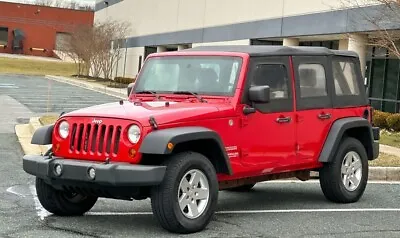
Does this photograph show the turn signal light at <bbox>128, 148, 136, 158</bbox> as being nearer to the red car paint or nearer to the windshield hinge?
the red car paint

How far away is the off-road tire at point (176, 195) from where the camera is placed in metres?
6.27

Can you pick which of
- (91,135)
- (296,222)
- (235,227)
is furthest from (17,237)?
(296,222)

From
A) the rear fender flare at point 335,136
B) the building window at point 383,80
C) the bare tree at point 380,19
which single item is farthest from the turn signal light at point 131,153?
the building window at point 383,80

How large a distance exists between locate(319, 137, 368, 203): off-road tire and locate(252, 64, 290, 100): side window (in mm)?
1160

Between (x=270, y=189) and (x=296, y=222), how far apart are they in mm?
2389

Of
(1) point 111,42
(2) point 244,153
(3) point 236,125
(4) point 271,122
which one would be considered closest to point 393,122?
(4) point 271,122

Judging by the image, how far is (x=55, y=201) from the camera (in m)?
7.14

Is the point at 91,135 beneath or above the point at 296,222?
above

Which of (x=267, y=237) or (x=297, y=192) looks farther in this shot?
(x=297, y=192)

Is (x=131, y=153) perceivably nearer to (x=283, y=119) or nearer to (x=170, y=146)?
(x=170, y=146)

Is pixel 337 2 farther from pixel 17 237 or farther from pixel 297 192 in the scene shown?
pixel 17 237

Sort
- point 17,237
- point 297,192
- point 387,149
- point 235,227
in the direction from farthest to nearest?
point 387,149
point 297,192
point 235,227
point 17,237

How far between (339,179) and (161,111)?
9.47 feet

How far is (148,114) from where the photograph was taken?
6.48 metres
